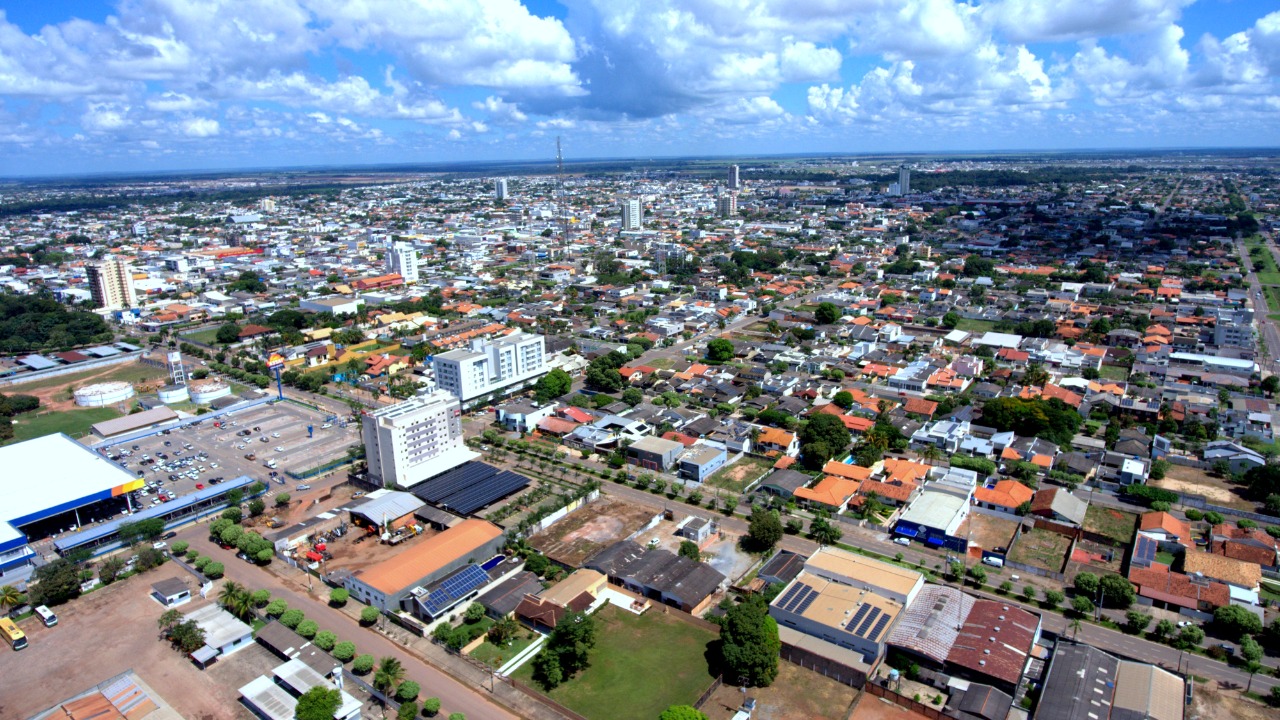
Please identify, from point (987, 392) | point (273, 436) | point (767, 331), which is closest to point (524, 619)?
point (273, 436)

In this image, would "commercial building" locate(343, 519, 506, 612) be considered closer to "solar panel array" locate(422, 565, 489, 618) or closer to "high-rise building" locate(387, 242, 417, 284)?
"solar panel array" locate(422, 565, 489, 618)

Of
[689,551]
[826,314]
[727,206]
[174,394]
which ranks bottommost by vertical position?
[689,551]

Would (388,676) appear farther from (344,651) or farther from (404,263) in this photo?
(404,263)

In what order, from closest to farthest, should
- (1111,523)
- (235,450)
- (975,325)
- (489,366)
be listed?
(1111,523) → (235,450) → (489,366) → (975,325)

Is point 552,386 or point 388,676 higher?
point 552,386

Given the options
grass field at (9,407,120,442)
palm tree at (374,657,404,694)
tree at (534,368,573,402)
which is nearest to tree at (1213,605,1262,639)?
palm tree at (374,657,404,694)

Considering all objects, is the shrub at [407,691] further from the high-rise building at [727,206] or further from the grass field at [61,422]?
the high-rise building at [727,206]

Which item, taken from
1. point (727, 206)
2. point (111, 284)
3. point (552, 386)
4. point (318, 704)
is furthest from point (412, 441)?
point (727, 206)
